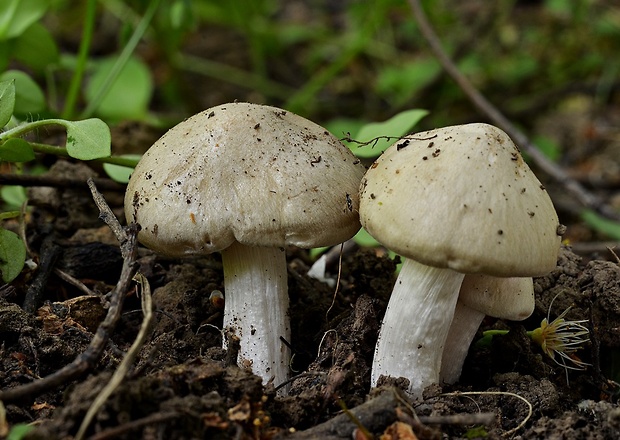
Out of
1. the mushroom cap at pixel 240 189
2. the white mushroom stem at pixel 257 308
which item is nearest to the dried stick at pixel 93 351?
the mushroom cap at pixel 240 189

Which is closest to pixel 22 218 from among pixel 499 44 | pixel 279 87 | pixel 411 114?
pixel 411 114

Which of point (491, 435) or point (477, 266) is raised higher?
point (477, 266)

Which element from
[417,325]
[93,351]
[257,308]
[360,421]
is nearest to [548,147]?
[417,325]

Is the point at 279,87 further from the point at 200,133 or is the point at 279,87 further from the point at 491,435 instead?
the point at 491,435

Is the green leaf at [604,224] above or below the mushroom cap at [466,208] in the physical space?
above

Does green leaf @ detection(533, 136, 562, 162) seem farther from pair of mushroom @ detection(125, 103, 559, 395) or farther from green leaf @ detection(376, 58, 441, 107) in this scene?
pair of mushroom @ detection(125, 103, 559, 395)

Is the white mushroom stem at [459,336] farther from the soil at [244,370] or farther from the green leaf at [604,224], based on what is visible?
the green leaf at [604,224]

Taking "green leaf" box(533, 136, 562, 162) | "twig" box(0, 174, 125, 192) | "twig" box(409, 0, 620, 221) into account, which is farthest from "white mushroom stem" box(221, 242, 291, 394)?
"green leaf" box(533, 136, 562, 162)

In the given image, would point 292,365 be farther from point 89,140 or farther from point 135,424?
point 89,140

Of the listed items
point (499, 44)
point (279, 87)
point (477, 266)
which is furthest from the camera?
point (499, 44)
